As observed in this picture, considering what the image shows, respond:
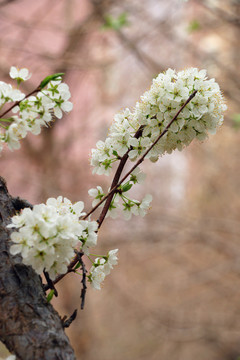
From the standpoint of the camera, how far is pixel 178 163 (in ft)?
17.1

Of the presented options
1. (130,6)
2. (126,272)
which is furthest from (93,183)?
(130,6)

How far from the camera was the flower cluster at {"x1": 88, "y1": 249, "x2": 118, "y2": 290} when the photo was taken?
2.41 feet

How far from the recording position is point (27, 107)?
0.71 metres

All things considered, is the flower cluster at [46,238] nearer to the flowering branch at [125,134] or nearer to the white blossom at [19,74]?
the flowering branch at [125,134]

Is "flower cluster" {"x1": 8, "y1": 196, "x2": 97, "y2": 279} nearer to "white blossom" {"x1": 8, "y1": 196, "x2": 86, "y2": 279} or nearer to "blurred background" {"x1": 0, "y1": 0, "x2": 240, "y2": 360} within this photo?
"white blossom" {"x1": 8, "y1": 196, "x2": 86, "y2": 279}

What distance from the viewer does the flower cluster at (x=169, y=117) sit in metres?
0.72

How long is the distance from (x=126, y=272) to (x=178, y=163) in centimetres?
147

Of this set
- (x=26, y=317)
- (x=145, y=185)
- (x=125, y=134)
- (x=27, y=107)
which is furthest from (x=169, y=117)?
(x=145, y=185)

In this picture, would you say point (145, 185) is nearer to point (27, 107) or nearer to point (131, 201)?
point (131, 201)

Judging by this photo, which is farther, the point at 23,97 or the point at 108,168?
the point at 108,168

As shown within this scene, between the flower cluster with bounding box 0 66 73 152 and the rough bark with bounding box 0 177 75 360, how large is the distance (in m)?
0.16

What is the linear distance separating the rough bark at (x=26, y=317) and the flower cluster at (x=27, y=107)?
162mm

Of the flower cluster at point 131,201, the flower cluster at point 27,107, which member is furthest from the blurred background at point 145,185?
the flower cluster at point 27,107

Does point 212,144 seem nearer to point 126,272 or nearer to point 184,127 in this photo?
point 126,272
